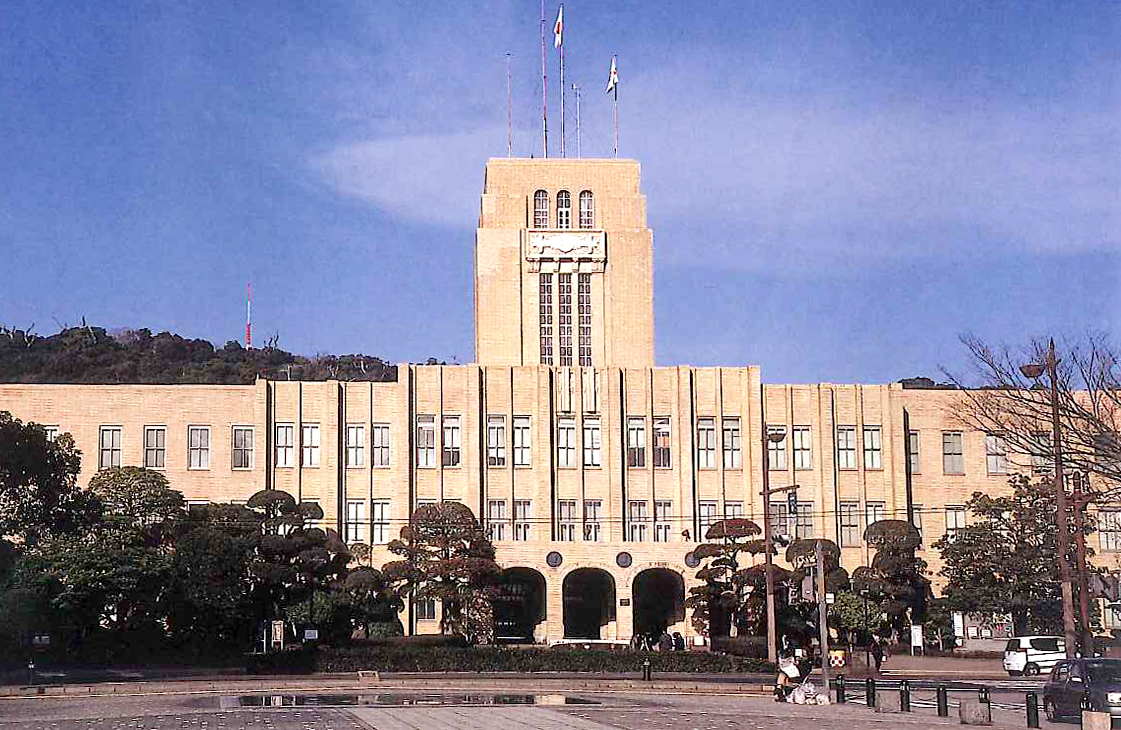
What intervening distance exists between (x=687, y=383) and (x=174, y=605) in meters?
26.0

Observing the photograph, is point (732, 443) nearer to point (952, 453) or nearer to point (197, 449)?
point (952, 453)

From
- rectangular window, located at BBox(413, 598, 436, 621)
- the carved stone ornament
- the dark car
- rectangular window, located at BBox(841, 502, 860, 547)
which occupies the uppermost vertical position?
the carved stone ornament

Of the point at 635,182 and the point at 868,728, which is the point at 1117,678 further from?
the point at 635,182

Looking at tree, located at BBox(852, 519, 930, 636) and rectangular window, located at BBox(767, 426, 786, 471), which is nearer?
tree, located at BBox(852, 519, 930, 636)

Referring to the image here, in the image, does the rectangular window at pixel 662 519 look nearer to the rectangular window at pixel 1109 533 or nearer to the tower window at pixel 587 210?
the tower window at pixel 587 210

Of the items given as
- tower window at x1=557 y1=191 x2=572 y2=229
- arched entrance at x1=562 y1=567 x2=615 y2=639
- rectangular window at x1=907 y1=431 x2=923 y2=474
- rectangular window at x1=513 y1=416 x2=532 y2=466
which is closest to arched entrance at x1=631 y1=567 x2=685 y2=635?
arched entrance at x1=562 y1=567 x2=615 y2=639

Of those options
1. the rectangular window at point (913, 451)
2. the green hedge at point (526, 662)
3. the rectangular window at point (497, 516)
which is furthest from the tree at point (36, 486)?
the rectangular window at point (913, 451)

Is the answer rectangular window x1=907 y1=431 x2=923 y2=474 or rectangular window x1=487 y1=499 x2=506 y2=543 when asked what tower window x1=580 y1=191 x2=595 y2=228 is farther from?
rectangular window x1=907 y1=431 x2=923 y2=474

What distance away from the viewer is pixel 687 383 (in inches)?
2827

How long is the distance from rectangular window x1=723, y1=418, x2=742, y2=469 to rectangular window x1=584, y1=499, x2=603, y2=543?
248 inches

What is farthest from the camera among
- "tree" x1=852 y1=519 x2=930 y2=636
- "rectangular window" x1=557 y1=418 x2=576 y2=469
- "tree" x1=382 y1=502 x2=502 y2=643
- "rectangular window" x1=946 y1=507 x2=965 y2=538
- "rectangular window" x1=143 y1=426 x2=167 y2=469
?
"rectangular window" x1=946 y1=507 x2=965 y2=538

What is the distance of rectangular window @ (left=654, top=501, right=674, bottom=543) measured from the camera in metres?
70.5

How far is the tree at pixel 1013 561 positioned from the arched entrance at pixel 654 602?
12.1 metres

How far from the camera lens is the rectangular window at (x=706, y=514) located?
70.9 m
